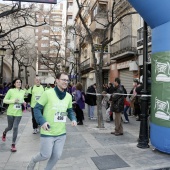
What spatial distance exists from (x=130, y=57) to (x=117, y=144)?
10.8 metres

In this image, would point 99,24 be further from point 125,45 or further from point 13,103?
point 13,103

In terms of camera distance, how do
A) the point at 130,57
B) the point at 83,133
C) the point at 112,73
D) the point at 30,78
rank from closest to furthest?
the point at 83,133 → the point at 130,57 → the point at 112,73 → the point at 30,78

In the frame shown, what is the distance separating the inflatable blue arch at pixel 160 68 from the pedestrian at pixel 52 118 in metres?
2.48

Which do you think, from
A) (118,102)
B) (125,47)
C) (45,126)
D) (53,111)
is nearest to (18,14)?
(125,47)

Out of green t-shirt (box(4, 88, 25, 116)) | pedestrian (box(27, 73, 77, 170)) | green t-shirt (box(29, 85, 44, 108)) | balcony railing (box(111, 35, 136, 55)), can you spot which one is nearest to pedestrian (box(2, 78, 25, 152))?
green t-shirt (box(4, 88, 25, 116))

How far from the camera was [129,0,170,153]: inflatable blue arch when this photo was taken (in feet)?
17.1

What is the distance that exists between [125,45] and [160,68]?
1180cm

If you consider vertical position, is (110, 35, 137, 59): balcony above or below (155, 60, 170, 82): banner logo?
above

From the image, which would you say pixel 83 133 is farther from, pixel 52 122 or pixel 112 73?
pixel 112 73

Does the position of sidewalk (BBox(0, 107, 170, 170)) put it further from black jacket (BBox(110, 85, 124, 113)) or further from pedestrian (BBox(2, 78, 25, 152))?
black jacket (BBox(110, 85, 124, 113))

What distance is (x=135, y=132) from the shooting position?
8.26 meters

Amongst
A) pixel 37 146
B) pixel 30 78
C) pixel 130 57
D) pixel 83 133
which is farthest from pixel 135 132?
pixel 30 78

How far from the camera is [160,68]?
17.6 feet

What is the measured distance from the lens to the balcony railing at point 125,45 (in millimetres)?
15977
